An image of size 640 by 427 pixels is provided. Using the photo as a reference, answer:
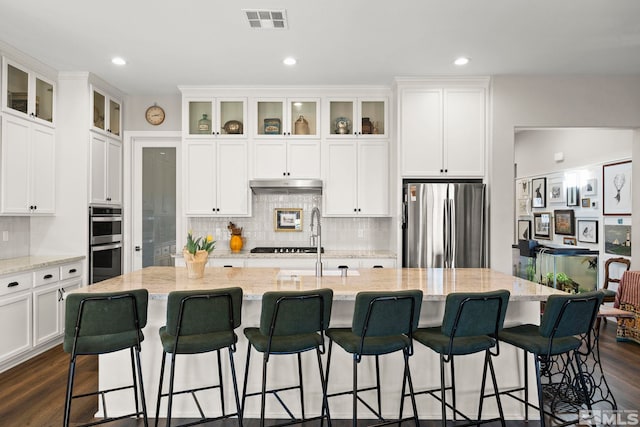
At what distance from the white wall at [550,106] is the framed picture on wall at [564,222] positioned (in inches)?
64.3

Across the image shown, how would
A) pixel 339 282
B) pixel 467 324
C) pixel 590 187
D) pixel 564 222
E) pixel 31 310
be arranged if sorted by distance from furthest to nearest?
pixel 564 222 → pixel 590 187 → pixel 31 310 → pixel 339 282 → pixel 467 324

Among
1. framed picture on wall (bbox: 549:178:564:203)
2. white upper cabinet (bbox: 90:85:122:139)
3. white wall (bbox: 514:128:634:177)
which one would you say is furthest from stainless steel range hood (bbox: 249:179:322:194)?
framed picture on wall (bbox: 549:178:564:203)

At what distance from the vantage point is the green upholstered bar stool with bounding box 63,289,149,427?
216 cm


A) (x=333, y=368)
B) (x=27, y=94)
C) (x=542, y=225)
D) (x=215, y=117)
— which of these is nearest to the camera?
(x=333, y=368)

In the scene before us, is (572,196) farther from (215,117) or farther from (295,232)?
(215,117)

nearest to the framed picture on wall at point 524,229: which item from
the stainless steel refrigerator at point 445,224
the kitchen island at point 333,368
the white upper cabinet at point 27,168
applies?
the stainless steel refrigerator at point 445,224

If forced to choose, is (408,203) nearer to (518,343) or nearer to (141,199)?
(518,343)

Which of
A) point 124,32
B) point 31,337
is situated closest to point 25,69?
point 124,32

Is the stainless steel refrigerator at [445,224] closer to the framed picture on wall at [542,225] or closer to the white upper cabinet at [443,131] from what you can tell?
the white upper cabinet at [443,131]

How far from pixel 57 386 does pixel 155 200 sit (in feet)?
8.58

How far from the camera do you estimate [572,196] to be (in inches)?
231

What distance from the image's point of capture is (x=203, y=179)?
16.6 ft

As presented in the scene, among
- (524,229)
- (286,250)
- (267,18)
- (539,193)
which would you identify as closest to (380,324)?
(267,18)

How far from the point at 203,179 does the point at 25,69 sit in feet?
6.47
